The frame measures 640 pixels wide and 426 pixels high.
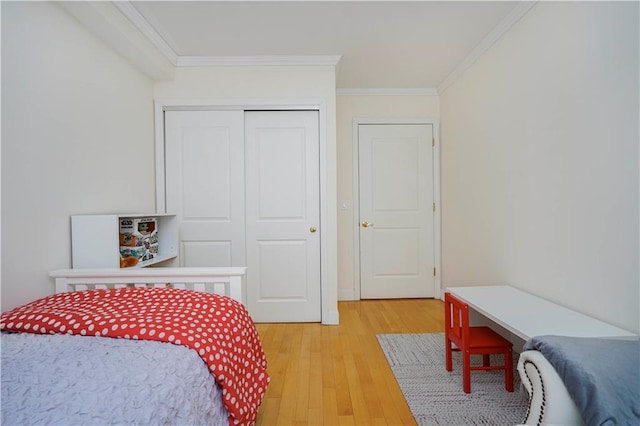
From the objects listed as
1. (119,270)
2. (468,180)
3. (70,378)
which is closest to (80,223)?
(119,270)

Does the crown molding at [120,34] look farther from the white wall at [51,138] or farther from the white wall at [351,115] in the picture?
the white wall at [351,115]

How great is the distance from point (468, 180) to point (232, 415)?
2.67 meters

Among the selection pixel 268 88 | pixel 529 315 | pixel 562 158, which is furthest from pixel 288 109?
pixel 529 315

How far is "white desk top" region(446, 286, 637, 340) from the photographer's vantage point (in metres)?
1.45

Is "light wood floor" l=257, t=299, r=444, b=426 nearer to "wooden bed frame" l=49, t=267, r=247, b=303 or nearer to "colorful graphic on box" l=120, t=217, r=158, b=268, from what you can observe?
"wooden bed frame" l=49, t=267, r=247, b=303

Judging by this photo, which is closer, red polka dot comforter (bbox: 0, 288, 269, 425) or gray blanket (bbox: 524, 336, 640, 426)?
gray blanket (bbox: 524, 336, 640, 426)

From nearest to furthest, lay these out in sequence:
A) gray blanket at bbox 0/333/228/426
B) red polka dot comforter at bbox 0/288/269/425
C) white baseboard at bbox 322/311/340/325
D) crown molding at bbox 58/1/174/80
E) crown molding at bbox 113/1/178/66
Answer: gray blanket at bbox 0/333/228/426
red polka dot comforter at bbox 0/288/269/425
crown molding at bbox 58/1/174/80
crown molding at bbox 113/1/178/66
white baseboard at bbox 322/311/340/325

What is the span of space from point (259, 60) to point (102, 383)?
2.74 metres

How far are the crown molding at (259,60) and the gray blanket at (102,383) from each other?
250 cm

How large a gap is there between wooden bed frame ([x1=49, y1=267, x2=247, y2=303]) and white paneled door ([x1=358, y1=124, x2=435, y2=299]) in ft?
7.48

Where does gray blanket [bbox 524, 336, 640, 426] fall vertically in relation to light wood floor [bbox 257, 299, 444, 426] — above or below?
above

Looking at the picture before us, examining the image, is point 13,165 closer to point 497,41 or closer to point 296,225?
point 296,225

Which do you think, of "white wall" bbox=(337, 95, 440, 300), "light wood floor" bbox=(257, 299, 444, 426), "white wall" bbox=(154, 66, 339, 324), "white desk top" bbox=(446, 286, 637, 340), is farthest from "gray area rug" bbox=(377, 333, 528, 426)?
"white wall" bbox=(337, 95, 440, 300)

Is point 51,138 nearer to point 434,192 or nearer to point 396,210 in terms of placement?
point 396,210
